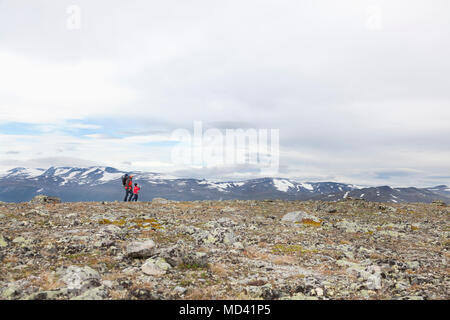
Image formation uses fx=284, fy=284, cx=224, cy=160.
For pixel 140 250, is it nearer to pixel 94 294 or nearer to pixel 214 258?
pixel 214 258

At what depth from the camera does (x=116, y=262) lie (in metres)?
13.3

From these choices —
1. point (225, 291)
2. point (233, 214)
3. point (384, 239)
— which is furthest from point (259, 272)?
point (233, 214)

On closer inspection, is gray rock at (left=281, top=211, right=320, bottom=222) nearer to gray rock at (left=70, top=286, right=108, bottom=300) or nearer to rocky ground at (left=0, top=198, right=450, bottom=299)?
rocky ground at (left=0, top=198, right=450, bottom=299)

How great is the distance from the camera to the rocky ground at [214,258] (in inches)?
416

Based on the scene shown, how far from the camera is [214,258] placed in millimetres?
14961

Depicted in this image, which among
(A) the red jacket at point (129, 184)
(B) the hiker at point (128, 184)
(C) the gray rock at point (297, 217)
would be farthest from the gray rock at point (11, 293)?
(A) the red jacket at point (129, 184)

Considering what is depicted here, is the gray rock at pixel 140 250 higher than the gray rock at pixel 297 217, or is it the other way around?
the gray rock at pixel 140 250

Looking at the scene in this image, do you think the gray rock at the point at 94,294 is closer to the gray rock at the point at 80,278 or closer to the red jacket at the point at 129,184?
the gray rock at the point at 80,278

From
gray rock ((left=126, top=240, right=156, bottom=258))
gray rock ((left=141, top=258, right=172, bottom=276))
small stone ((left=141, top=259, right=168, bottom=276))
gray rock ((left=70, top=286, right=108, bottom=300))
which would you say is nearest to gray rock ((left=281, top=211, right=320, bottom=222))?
gray rock ((left=126, top=240, right=156, bottom=258))

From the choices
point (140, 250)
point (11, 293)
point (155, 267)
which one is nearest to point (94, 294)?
point (11, 293)

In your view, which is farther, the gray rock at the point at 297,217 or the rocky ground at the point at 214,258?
the gray rock at the point at 297,217

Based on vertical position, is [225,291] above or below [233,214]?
above

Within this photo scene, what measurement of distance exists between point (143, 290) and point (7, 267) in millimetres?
6709
